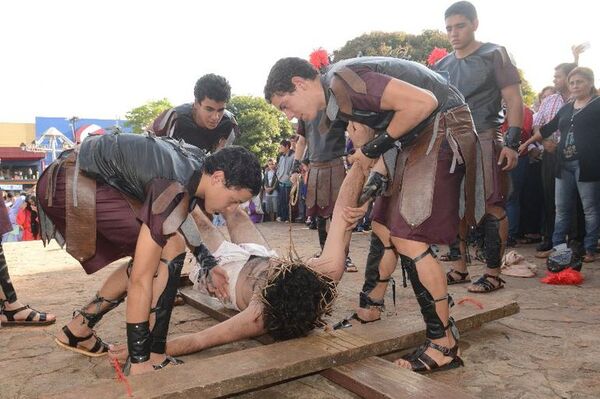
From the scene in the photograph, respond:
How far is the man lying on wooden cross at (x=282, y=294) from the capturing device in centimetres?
238

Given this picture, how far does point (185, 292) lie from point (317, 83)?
6.61 ft

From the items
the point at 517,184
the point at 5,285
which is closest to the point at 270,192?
the point at 517,184

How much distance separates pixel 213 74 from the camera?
3.88 metres

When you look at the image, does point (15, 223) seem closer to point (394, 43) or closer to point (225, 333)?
point (225, 333)

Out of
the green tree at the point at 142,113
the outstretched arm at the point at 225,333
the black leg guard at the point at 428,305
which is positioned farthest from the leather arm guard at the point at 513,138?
the green tree at the point at 142,113

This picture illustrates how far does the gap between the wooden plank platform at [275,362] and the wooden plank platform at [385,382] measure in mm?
68

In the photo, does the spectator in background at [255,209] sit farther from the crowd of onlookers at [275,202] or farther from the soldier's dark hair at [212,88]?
the soldier's dark hair at [212,88]

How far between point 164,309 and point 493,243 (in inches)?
103

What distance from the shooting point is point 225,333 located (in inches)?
97.9

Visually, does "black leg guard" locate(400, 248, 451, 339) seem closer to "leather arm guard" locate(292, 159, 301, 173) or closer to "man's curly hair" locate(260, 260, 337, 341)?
"man's curly hair" locate(260, 260, 337, 341)

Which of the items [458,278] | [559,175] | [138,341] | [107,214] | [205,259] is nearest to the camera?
[138,341]

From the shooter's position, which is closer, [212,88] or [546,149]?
[212,88]

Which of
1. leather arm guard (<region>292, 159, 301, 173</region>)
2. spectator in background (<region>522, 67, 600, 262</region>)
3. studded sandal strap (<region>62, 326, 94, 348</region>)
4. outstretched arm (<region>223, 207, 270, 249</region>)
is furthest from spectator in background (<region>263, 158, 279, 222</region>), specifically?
studded sandal strap (<region>62, 326, 94, 348</region>)

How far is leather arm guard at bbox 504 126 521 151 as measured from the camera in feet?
12.4
